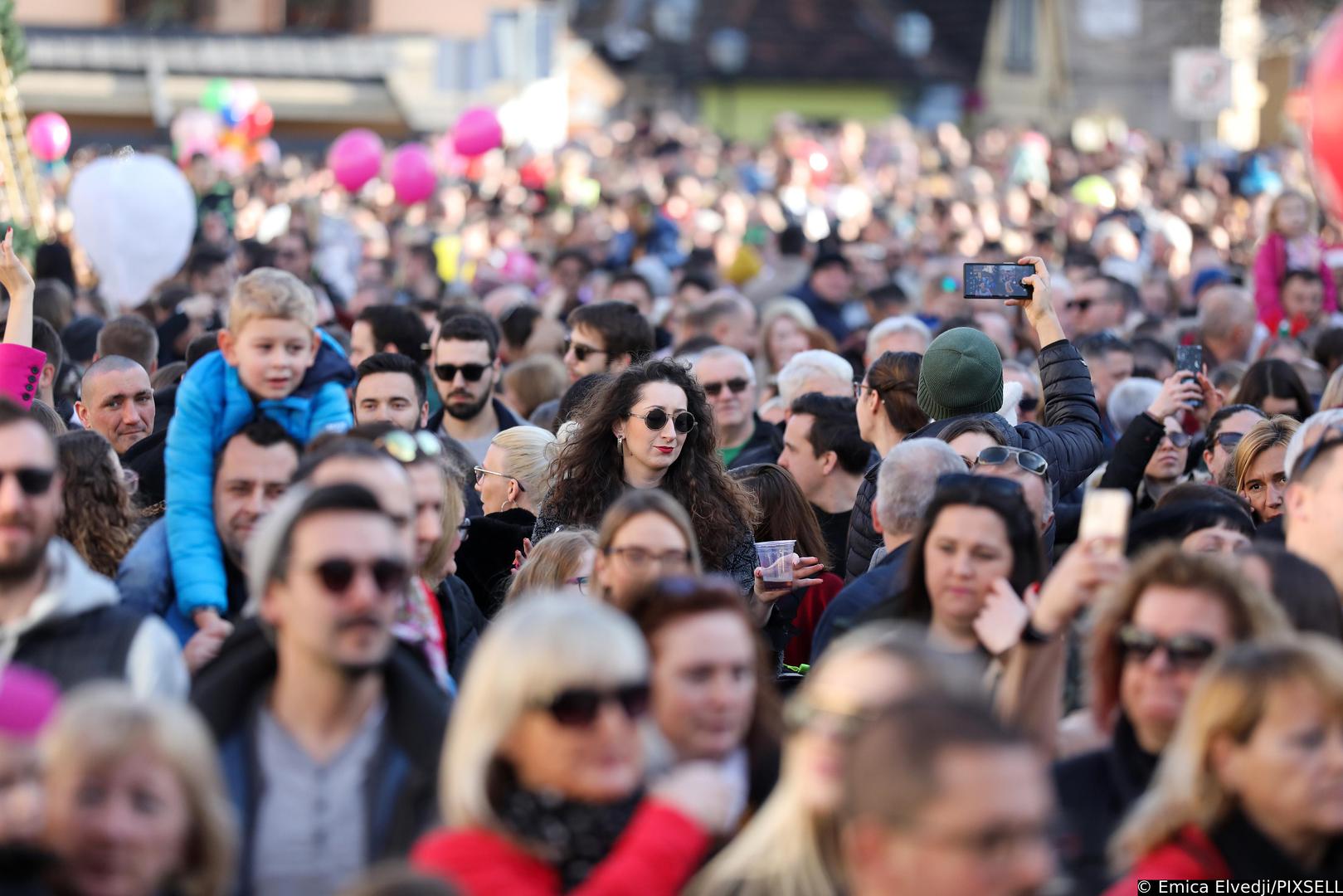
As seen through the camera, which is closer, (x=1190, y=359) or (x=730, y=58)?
(x=1190, y=359)

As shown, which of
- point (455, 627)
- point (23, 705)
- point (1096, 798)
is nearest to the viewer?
point (23, 705)

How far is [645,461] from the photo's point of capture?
688 centimetres

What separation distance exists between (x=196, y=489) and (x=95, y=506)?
38 cm

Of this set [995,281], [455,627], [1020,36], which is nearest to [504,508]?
[455,627]

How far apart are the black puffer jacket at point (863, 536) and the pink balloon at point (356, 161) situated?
1243 centimetres

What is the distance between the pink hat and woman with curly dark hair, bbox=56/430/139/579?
1.97 metres

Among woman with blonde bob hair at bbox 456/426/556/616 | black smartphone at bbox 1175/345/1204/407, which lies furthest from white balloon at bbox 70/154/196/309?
black smartphone at bbox 1175/345/1204/407

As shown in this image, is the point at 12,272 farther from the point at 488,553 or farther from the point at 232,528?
the point at 232,528

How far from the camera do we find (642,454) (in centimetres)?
687

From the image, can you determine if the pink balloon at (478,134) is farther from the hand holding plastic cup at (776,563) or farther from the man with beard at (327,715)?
the man with beard at (327,715)

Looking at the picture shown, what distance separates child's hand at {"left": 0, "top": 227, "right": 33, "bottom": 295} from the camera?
7.54 metres

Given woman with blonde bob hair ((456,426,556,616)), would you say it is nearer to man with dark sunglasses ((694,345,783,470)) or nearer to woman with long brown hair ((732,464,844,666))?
woman with long brown hair ((732,464,844,666))

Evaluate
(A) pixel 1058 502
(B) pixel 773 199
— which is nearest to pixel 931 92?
(B) pixel 773 199

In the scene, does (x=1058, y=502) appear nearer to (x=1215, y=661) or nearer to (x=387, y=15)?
(x=1215, y=661)
